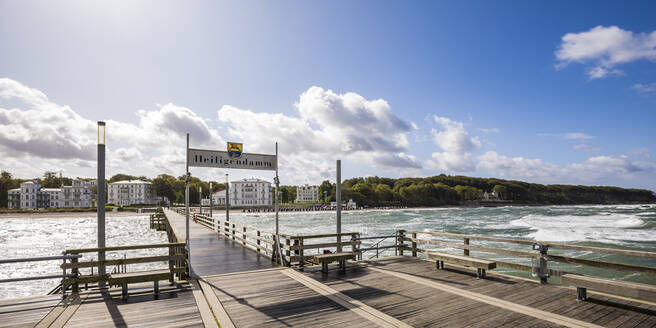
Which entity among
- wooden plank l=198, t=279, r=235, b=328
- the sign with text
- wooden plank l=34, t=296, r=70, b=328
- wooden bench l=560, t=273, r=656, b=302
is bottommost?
wooden plank l=198, t=279, r=235, b=328

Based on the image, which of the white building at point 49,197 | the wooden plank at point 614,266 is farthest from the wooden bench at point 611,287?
the white building at point 49,197

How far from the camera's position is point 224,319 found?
541 cm

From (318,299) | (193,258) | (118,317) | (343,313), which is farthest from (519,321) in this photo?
(193,258)

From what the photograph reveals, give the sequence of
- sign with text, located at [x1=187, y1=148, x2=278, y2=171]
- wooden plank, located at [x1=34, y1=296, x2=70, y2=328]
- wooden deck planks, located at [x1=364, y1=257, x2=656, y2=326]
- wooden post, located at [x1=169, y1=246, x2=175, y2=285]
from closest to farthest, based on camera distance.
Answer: wooden plank, located at [x1=34, y1=296, x2=70, y2=328] → wooden deck planks, located at [x1=364, y1=257, x2=656, y2=326] → wooden post, located at [x1=169, y1=246, x2=175, y2=285] → sign with text, located at [x1=187, y1=148, x2=278, y2=171]

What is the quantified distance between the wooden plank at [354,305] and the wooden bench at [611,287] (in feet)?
10.9

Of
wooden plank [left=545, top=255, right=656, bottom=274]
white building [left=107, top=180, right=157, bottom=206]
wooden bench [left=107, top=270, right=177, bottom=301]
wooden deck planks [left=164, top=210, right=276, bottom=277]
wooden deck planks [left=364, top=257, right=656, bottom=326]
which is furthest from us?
white building [left=107, top=180, right=157, bottom=206]

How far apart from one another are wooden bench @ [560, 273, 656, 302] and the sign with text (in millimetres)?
7300

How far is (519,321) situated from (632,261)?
2291cm

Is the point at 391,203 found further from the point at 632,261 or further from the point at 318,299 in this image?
the point at 318,299

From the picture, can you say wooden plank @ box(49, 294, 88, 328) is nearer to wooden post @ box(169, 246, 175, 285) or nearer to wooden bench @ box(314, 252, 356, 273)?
wooden post @ box(169, 246, 175, 285)

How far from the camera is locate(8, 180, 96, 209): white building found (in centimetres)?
10462

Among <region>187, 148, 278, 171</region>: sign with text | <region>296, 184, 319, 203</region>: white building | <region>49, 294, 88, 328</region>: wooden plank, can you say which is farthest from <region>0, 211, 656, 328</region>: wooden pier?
<region>296, 184, 319, 203</region>: white building

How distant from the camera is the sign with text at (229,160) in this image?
8.86 m

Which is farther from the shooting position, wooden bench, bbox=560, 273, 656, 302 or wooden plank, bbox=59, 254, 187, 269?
wooden plank, bbox=59, 254, 187, 269
